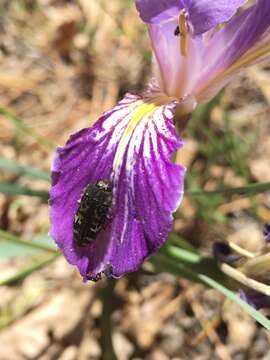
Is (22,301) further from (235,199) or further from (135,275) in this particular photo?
(235,199)

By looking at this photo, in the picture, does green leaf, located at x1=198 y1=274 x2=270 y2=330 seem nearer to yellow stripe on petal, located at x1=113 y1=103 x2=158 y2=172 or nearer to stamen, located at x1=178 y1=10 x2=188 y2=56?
yellow stripe on petal, located at x1=113 y1=103 x2=158 y2=172

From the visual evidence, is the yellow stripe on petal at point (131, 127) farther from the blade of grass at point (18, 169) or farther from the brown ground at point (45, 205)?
the brown ground at point (45, 205)

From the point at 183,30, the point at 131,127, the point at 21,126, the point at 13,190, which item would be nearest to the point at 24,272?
the point at 13,190

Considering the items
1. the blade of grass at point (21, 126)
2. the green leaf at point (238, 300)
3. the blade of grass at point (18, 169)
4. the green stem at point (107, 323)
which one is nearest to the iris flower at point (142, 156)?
the green leaf at point (238, 300)

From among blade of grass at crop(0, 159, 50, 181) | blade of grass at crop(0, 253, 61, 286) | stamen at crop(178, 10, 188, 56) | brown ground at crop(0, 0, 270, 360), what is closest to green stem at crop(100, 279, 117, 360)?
brown ground at crop(0, 0, 270, 360)

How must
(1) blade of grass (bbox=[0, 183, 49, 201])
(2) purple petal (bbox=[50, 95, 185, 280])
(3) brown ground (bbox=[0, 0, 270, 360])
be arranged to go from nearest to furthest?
(2) purple petal (bbox=[50, 95, 185, 280])
(1) blade of grass (bbox=[0, 183, 49, 201])
(3) brown ground (bbox=[0, 0, 270, 360])

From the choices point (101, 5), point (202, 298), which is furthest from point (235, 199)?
point (101, 5)
